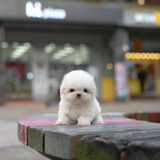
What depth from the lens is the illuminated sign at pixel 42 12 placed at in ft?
59.8

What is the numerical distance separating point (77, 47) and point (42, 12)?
14.3 ft

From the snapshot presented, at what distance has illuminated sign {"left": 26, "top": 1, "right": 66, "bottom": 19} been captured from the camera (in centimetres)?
1823

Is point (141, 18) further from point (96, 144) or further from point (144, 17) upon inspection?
point (96, 144)

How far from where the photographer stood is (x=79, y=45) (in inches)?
873

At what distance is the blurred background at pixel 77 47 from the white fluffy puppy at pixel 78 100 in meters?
14.3

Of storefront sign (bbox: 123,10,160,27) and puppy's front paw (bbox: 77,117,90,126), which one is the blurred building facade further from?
puppy's front paw (bbox: 77,117,90,126)

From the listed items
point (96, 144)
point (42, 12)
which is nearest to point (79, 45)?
point (42, 12)

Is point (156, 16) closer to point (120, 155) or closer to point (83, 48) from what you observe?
point (83, 48)

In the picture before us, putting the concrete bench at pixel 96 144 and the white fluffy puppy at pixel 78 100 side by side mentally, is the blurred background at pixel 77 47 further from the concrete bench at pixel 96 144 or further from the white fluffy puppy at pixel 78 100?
the concrete bench at pixel 96 144

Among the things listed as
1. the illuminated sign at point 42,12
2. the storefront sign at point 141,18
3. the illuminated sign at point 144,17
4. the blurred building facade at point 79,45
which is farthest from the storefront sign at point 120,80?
the illuminated sign at point 42,12

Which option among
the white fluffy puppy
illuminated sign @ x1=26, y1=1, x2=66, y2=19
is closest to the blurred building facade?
illuminated sign @ x1=26, y1=1, x2=66, y2=19

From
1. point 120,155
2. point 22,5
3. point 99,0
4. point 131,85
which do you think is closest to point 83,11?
point 99,0

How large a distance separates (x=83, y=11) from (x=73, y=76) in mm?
16119

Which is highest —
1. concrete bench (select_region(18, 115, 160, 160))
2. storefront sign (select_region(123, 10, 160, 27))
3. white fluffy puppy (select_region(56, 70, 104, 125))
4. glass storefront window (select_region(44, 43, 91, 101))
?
storefront sign (select_region(123, 10, 160, 27))
